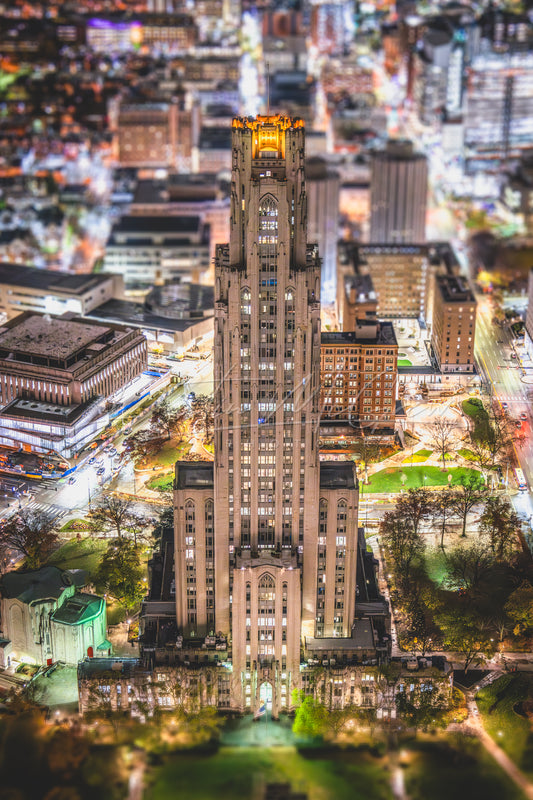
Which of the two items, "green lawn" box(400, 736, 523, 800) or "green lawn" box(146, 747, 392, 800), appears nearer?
"green lawn" box(146, 747, 392, 800)

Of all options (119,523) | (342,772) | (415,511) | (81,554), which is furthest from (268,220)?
(81,554)

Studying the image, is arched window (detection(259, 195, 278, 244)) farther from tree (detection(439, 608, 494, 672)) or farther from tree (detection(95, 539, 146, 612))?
tree (detection(439, 608, 494, 672))

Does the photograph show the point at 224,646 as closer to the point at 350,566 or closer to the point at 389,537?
the point at 350,566

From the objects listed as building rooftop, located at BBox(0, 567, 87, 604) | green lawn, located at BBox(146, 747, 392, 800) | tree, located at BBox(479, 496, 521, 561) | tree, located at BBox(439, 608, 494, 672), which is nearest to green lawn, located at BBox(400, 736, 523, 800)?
green lawn, located at BBox(146, 747, 392, 800)

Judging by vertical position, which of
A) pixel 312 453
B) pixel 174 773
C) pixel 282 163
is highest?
pixel 282 163

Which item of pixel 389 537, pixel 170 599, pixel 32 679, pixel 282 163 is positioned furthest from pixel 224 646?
pixel 282 163
